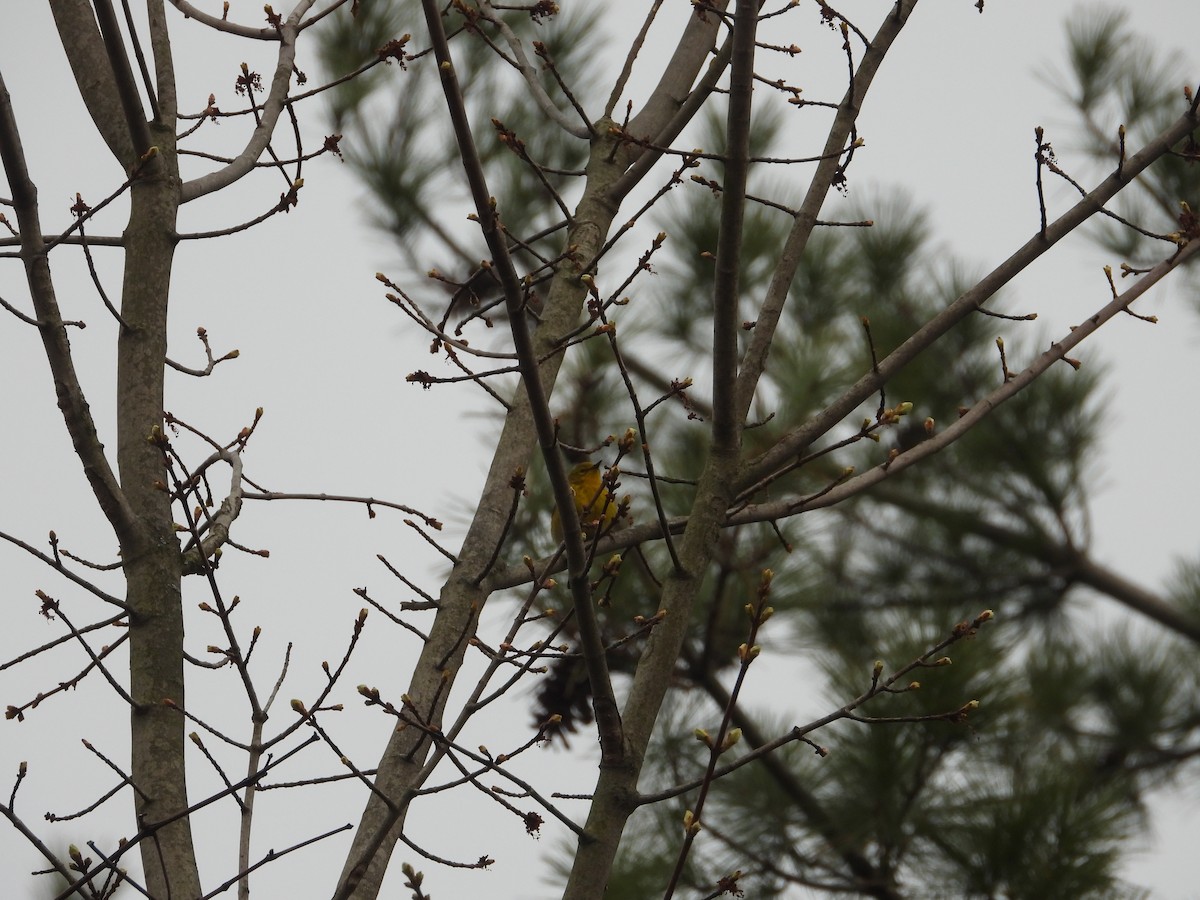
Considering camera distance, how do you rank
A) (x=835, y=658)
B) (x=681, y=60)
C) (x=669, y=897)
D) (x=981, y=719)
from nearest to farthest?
(x=669, y=897) < (x=681, y=60) < (x=981, y=719) < (x=835, y=658)

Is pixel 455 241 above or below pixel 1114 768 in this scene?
above

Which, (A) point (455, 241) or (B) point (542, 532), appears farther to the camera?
(A) point (455, 241)

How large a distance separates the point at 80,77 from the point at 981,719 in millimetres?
2979

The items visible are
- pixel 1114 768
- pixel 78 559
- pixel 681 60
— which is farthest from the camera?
pixel 1114 768

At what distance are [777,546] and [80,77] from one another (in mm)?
2585

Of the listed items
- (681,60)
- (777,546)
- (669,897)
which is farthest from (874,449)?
(669,897)

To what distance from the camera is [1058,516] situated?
5.44 meters

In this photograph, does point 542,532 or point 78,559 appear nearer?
point 78,559

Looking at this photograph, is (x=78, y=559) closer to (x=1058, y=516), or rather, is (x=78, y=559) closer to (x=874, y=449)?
(x=874, y=449)

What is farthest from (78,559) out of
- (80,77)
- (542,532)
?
(542,532)

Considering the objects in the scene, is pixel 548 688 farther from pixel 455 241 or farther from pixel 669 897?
pixel 669 897

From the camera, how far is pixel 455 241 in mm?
4754

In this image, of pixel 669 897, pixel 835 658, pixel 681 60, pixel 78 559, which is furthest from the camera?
pixel 835 658

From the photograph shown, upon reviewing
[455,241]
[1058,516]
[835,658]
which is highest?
[455,241]
